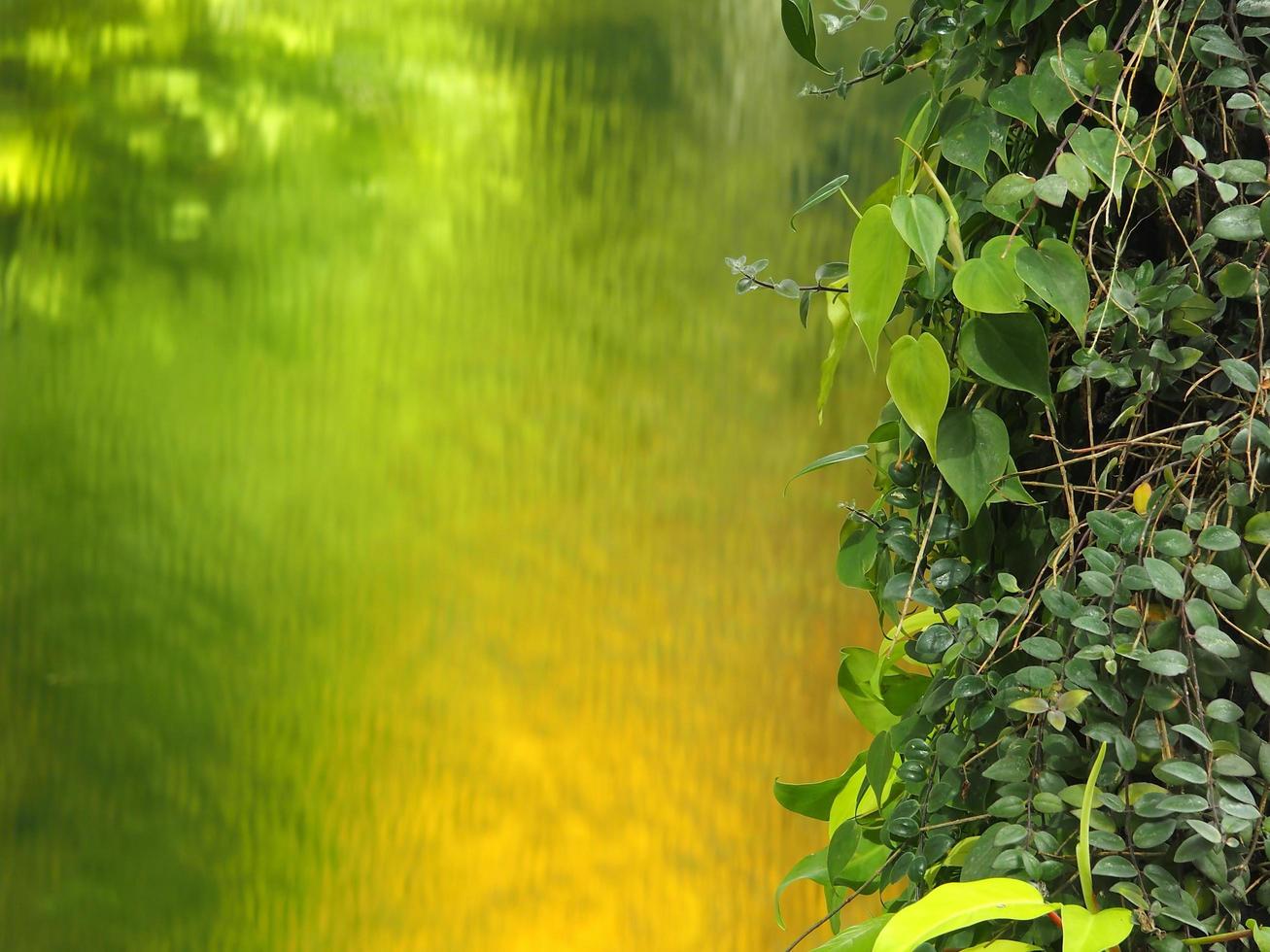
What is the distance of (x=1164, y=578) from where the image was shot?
0.45 m

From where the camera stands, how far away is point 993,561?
574 millimetres

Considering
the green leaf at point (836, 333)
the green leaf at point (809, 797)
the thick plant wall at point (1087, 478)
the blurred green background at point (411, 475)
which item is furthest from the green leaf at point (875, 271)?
the blurred green background at point (411, 475)

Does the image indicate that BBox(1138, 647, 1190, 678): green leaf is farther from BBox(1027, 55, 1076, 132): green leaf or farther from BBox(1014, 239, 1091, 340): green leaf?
BBox(1027, 55, 1076, 132): green leaf

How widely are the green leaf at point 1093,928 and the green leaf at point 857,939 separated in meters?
0.13

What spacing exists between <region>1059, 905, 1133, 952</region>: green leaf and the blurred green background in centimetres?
98

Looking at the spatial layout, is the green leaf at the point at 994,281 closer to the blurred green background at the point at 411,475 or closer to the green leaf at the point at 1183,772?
the green leaf at the point at 1183,772

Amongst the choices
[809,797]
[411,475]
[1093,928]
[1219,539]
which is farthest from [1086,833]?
[411,475]

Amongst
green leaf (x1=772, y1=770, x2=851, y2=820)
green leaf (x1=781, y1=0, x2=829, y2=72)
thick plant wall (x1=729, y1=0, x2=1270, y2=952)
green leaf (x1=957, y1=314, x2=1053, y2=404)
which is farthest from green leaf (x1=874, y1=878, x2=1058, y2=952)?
green leaf (x1=781, y1=0, x2=829, y2=72)

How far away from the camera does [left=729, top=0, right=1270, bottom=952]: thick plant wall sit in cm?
45

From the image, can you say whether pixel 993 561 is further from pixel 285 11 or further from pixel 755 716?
pixel 285 11

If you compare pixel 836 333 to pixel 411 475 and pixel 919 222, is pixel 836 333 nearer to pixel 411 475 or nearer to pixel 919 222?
pixel 919 222

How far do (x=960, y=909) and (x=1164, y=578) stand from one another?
167mm

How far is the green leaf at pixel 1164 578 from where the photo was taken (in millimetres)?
442

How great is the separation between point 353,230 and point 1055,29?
105 centimetres
